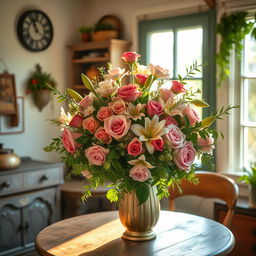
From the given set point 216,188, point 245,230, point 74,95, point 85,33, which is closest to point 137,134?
point 74,95

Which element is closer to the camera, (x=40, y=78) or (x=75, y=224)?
(x=75, y=224)

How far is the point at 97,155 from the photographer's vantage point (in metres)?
1.70

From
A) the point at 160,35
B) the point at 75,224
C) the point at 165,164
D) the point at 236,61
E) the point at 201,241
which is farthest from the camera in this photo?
the point at 160,35

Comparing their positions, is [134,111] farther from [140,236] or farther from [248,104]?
[248,104]

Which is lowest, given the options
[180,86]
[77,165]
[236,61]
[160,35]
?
[77,165]

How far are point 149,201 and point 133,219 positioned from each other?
10 centimetres

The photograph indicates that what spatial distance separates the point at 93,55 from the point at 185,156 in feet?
9.19

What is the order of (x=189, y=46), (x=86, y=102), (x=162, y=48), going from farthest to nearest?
(x=162, y=48), (x=189, y=46), (x=86, y=102)

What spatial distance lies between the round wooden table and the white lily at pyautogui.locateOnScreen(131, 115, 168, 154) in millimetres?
437

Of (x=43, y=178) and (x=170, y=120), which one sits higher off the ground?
(x=170, y=120)

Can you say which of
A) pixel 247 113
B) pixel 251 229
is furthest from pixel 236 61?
pixel 251 229

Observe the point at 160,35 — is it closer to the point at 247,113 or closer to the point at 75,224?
the point at 247,113

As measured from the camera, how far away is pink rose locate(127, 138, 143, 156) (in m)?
1.67

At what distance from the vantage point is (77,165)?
1828mm
